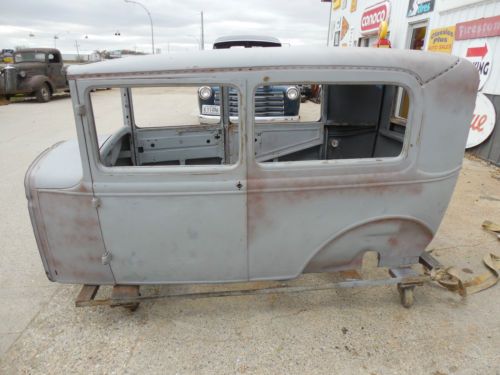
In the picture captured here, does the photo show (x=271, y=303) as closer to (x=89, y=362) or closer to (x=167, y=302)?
(x=167, y=302)

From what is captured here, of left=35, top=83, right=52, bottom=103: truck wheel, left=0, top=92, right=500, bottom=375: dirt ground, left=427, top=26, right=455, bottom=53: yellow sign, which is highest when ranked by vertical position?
left=427, top=26, right=455, bottom=53: yellow sign

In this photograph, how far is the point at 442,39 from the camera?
697 cm

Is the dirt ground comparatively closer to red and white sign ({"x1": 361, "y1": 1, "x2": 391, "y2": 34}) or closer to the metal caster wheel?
the metal caster wheel

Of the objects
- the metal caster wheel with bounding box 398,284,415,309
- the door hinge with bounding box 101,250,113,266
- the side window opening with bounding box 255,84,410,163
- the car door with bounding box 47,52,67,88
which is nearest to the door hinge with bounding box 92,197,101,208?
the door hinge with bounding box 101,250,113,266

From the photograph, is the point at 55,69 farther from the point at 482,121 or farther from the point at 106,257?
the point at 482,121

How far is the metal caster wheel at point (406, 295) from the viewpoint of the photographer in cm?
265

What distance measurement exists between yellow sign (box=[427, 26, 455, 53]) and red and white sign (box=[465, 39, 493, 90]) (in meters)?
0.55

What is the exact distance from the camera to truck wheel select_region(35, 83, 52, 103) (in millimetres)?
13914

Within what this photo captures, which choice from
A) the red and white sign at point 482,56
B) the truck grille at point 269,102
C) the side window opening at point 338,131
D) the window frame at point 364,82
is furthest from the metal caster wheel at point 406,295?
the red and white sign at point 482,56

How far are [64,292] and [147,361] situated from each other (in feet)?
3.83

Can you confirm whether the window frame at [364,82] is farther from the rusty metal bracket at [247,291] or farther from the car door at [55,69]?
the car door at [55,69]

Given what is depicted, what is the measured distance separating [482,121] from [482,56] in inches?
45.7

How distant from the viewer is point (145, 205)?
2201 mm

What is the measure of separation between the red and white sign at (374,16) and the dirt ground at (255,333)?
8127mm
